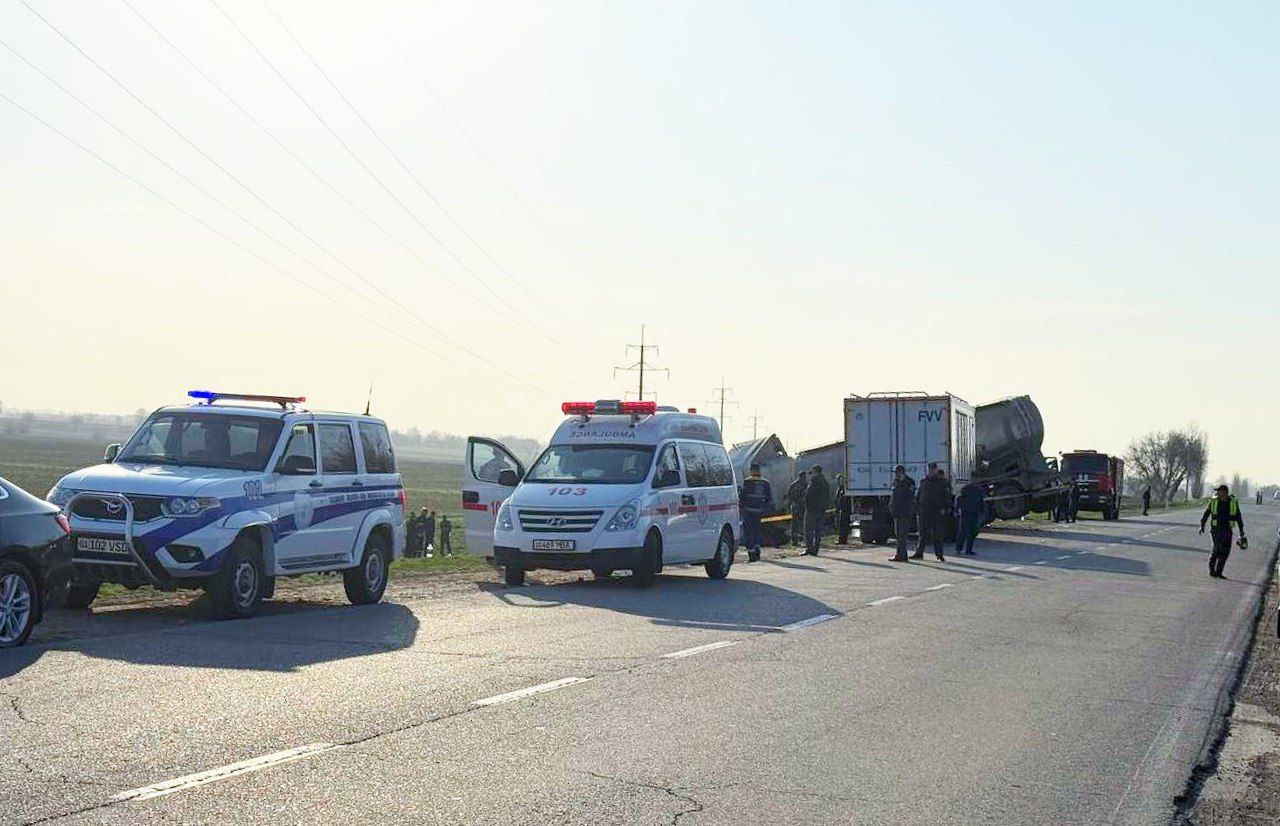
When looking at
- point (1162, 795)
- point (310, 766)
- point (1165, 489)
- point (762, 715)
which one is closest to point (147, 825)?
point (310, 766)

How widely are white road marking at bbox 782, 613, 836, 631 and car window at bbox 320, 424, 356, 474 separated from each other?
5200 millimetres

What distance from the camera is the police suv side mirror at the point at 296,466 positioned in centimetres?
1530

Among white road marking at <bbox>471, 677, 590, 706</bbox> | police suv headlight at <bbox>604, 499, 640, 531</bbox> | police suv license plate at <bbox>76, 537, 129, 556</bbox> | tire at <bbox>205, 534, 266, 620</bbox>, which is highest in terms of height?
police suv headlight at <bbox>604, 499, 640, 531</bbox>

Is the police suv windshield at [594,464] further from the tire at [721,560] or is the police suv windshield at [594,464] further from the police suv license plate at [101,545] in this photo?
the police suv license plate at [101,545]

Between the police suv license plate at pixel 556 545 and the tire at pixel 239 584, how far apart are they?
5.06 m

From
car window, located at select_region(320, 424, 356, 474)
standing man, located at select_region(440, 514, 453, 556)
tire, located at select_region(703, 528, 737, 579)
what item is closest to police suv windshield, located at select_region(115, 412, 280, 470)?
car window, located at select_region(320, 424, 356, 474)

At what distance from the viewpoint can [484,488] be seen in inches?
874

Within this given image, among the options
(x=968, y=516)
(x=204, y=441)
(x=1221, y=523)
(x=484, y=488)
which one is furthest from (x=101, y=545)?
(x=968, y=516)

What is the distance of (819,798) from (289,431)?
9793 mm

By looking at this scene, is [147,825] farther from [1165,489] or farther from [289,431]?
[1165,489]

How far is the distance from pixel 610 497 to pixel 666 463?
4.74 feet

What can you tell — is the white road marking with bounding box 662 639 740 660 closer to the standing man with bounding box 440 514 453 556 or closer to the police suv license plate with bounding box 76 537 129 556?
the police suv license plate with bounding box 76 537 129 556

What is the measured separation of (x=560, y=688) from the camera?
1012 cm

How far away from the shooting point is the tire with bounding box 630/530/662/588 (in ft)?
63.9
